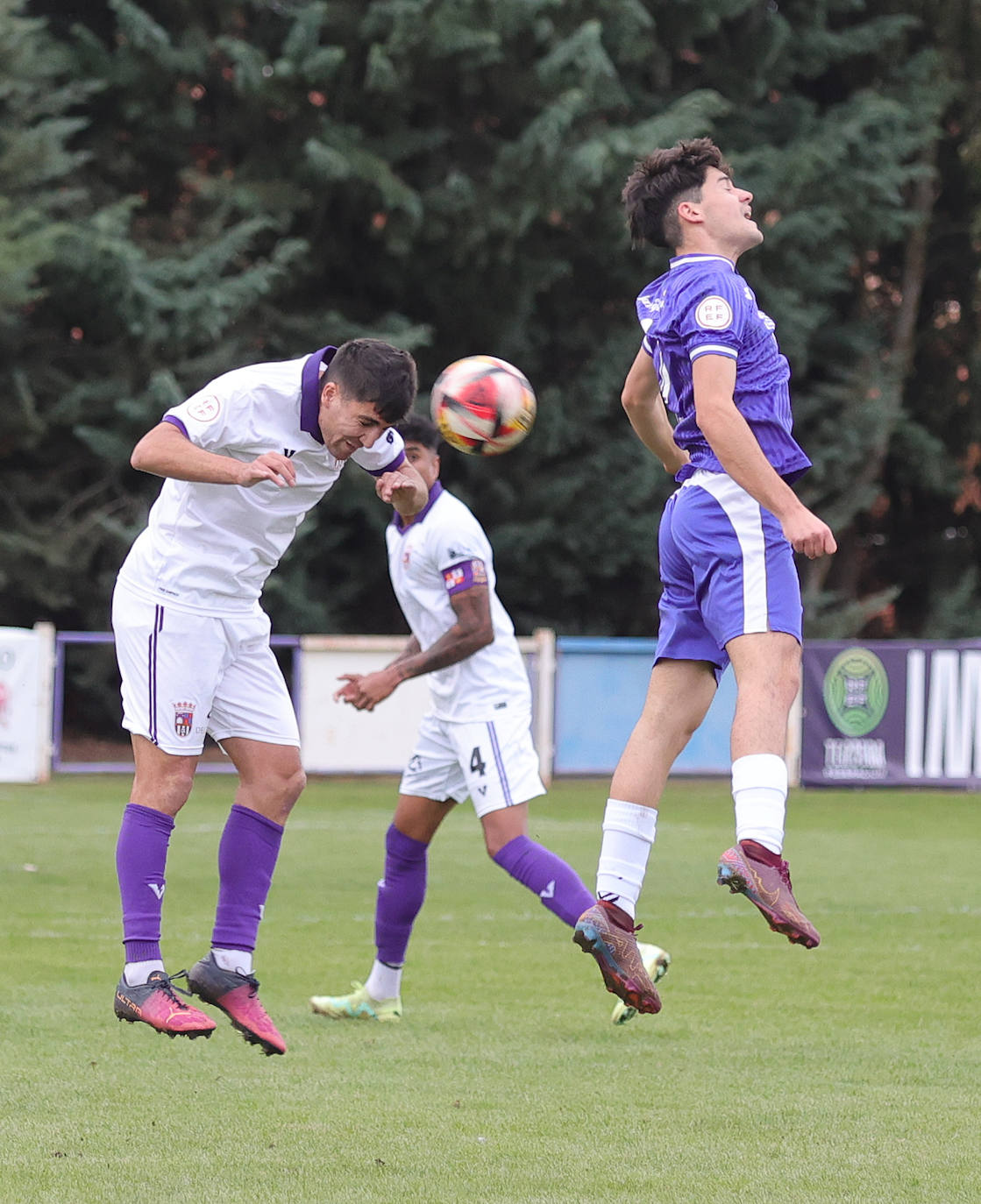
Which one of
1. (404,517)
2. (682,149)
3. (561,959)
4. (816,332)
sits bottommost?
(561,959)

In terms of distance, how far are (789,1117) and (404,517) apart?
319cm

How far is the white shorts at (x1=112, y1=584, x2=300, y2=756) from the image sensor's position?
5355 mm

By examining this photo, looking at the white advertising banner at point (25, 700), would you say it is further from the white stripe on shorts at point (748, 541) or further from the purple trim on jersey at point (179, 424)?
the white stripe on shorts at point (748, 541)

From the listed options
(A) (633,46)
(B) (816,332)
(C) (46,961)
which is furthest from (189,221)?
(C) (46,961)

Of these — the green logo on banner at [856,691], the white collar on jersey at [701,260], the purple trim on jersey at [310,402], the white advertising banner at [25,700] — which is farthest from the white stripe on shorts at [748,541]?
the green logo on banner at [856,691]

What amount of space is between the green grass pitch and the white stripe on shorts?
1.46 metres

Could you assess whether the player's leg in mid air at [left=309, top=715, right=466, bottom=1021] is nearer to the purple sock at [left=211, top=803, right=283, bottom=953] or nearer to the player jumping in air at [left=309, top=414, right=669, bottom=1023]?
the player jumping in air at [left=309, top=414, right=669, bottom=1023]

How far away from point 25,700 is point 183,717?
13029mm

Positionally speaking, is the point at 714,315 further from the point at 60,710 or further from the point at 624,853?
the point at 60,710

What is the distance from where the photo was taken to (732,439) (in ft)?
14.9

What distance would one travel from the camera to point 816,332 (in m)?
27.0

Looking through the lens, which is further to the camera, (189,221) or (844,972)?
(189,221)

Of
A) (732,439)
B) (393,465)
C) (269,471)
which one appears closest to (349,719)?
(393,465)

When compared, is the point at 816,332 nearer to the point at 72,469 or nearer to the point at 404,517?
the point at 72,469
